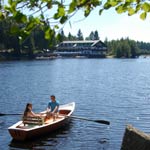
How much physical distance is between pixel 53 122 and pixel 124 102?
1697cm

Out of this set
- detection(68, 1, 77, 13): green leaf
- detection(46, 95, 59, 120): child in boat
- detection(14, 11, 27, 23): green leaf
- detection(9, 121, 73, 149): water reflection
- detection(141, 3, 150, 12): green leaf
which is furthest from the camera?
detection(46, 95, 59, 120): child in boat

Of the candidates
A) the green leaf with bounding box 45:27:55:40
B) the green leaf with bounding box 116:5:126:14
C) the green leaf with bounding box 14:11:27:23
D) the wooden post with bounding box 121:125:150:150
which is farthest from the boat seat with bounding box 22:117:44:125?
the green leaf with bounding box 14:11:27:23

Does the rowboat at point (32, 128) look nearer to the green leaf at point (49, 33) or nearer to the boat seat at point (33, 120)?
the boat seat at point (33, 120)

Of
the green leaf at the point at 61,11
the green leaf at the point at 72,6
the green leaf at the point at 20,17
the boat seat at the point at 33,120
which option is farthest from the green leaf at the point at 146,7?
the boat seat at the point at 33,120

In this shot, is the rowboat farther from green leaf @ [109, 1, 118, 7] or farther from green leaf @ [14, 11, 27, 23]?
green leaf @ [14, 11, 27, 23]

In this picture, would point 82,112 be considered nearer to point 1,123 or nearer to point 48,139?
point 1,123

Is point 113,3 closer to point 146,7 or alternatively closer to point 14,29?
point 146,7

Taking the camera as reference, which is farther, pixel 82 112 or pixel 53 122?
pixel 82 112

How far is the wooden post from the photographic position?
31.8 feet

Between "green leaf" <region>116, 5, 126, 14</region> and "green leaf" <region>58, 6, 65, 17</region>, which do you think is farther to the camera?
"green leaf" <region>116, 5, 126, 14</region>

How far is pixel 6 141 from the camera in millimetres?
20484

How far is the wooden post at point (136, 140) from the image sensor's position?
9.70 m

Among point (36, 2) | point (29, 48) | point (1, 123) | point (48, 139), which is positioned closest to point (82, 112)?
point (1, 123)

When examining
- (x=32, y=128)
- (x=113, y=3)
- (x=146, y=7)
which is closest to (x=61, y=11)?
(x=113, y=3)
